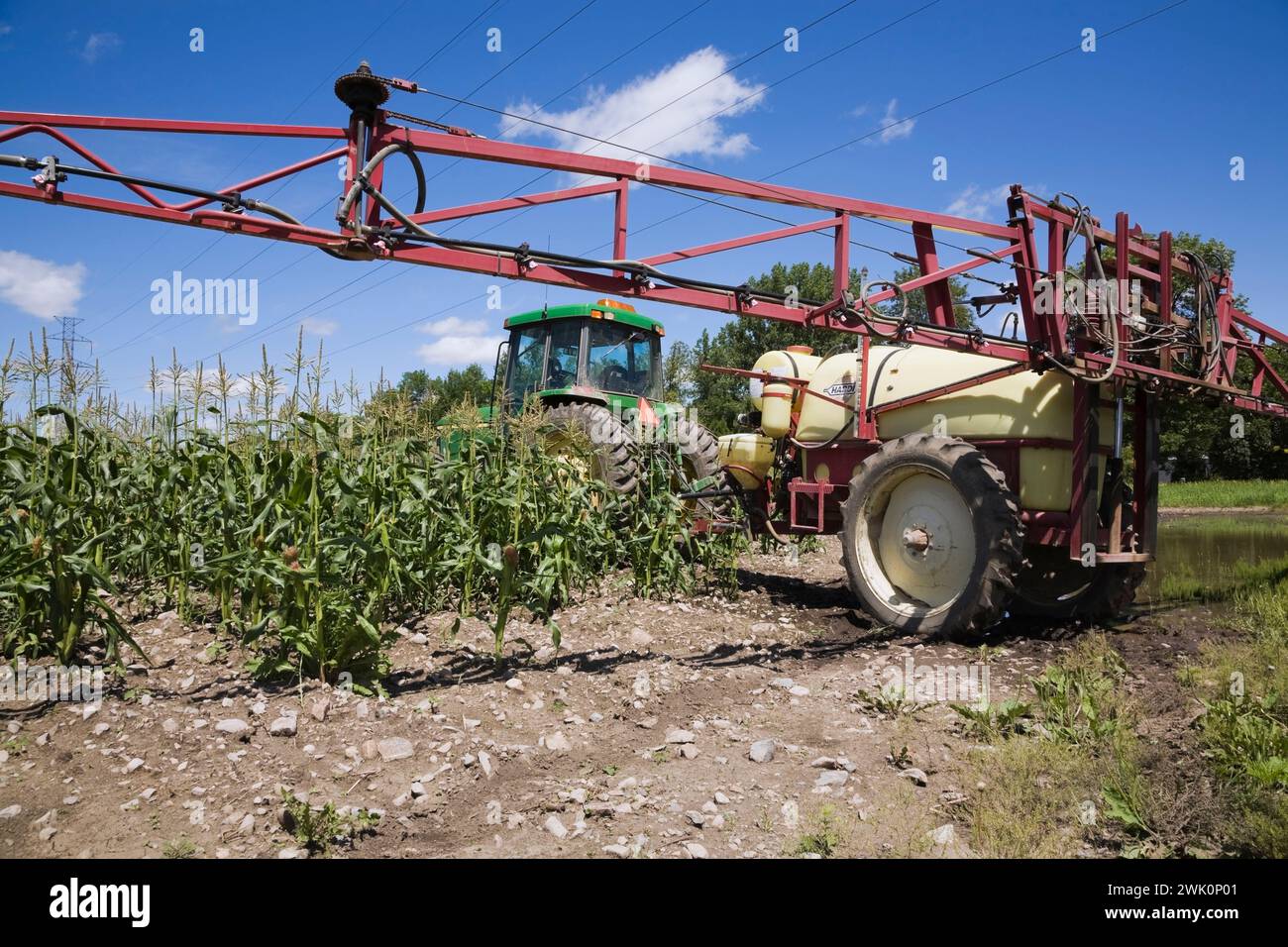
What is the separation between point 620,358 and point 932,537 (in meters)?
4.30

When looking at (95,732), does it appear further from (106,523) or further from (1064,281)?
(1064,281)

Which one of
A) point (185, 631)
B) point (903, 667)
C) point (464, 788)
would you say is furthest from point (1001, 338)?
point (185, 631)

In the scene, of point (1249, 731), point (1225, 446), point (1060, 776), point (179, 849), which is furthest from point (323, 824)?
point (1225, 446)

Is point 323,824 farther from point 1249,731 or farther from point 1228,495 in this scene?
point 1228,495

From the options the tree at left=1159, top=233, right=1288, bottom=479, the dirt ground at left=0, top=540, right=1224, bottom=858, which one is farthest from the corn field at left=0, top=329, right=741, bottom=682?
the tree at left=1159, top=233, right=1288, bottom=479

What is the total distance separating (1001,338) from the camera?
641 cm

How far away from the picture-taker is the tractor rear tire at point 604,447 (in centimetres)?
727

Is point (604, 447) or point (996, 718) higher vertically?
point (604, 447)

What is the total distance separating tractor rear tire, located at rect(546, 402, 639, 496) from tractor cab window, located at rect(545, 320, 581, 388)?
111cm

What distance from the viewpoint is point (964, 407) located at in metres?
6.11

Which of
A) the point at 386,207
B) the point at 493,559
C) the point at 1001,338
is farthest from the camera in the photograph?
the point at 1001,338

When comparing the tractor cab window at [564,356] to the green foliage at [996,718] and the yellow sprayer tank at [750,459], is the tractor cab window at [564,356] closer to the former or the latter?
the yellow sprayer tank at [750,459]
